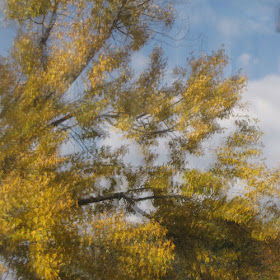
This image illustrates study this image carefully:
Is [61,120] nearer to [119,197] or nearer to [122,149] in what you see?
[122,149]

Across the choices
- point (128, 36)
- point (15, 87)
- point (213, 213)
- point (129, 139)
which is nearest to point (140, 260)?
point (213, 213)

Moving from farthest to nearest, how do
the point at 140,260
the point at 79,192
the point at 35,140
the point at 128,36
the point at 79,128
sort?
1. the point at 128,36
2. the point at 79,128
3. the point at 79,192
4. the point at 35,140
5. the point at 140,260

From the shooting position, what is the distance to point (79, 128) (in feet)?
32.1

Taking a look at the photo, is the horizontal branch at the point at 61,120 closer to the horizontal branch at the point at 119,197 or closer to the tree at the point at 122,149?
the tree at the point at 122,149

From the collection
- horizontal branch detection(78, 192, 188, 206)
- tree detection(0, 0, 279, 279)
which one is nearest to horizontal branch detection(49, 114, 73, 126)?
tree detection(0, 0, 279, 279)

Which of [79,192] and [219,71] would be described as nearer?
[79,192]

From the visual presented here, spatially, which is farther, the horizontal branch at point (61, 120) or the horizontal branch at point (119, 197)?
the horizontal branch at point (61, 120)

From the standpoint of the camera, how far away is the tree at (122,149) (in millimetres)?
7996

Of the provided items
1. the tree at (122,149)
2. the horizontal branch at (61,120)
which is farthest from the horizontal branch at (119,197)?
the horizontal branch at (61,120)

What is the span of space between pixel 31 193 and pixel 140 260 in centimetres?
264

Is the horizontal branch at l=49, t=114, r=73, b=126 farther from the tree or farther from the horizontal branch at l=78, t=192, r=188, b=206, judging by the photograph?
the horizontal branch at l=78, t=192, r=188, b=206

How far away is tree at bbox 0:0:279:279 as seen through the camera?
800 centimetres

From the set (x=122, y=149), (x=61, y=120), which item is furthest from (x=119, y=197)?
(x=61, y=120)

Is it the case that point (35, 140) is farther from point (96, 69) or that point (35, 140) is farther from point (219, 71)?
point (219, 71)
